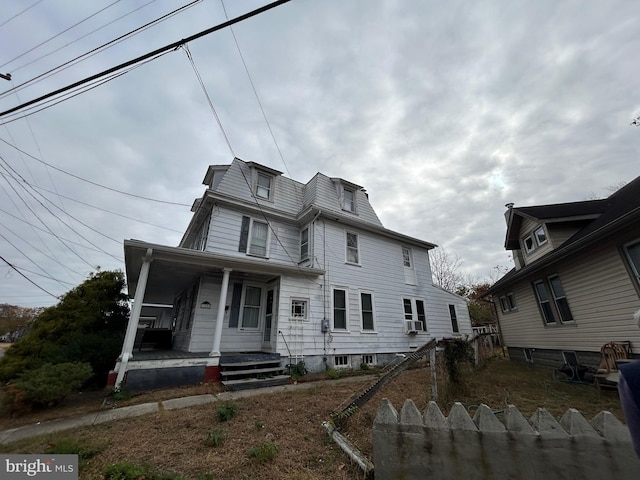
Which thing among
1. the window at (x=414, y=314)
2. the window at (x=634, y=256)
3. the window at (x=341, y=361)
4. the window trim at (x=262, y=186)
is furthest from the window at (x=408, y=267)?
the window trim at (x=262, y=186)

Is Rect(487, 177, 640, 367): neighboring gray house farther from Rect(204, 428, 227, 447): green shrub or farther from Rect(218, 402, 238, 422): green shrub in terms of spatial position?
Rect(218, 402, 238, 422): green shrub

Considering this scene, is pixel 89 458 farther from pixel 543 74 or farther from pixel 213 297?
pixel 543 74

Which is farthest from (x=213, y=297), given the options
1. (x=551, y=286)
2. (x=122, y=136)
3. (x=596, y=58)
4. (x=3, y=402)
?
(x=596, y=58)

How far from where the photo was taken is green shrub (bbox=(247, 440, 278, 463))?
3047 millimetres

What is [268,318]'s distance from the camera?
32.5 feet

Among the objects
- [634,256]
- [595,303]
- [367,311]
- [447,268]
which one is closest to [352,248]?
[367,311]

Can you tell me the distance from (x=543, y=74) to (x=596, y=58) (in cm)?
125

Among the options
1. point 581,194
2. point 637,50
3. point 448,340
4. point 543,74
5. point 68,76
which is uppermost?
point 581,194

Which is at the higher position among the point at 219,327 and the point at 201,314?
the point at 201,314

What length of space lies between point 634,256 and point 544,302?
13.8 feet

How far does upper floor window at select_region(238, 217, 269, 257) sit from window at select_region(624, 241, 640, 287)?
11028mm

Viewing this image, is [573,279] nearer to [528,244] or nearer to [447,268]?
[528,244]

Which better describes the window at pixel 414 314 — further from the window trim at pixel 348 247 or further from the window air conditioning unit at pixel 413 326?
the window trim at pixel 348 247

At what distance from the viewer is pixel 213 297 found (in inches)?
367
